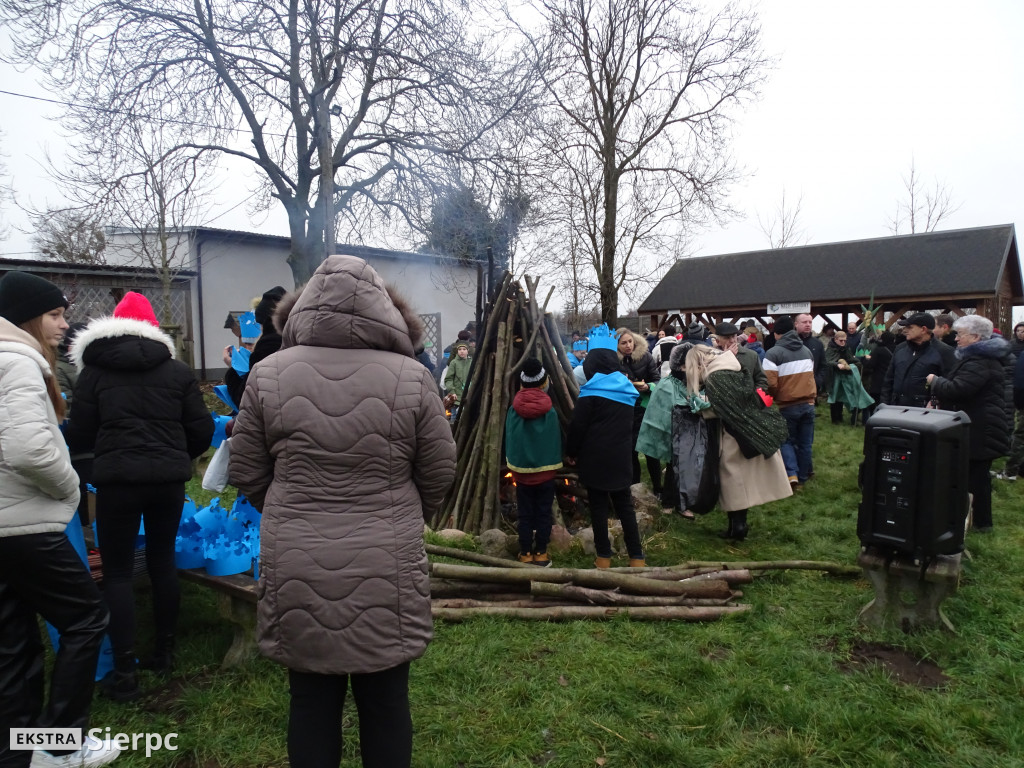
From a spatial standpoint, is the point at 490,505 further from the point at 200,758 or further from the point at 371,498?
the point at 371,498

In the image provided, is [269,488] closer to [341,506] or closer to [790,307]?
[341,506]

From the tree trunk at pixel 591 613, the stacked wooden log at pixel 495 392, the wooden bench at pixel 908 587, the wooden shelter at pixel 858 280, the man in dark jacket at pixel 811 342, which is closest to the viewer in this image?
the wooden bench at pixel 908 587

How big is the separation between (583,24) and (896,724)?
1954 cm

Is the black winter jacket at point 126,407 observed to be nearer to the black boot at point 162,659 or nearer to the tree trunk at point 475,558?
the black boot at point 162,659

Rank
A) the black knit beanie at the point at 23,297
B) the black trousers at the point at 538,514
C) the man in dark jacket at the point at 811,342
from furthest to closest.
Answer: the man in dark jacket at the point at 811,342, the black trousers at the point at 538,514, the black knit beanie at the point at 23,297

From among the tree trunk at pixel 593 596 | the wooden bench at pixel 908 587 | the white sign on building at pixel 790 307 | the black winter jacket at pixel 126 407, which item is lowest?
the tree trunk at pixel 593 596

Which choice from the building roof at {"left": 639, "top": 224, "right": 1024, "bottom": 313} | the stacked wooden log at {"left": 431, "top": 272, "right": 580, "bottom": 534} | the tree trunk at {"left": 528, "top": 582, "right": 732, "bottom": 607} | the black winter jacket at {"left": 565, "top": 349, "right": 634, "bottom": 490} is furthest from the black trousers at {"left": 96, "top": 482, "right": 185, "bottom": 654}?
the building roof at {"left": 639, "top": 224, "right": 1024, "bottom": 313}

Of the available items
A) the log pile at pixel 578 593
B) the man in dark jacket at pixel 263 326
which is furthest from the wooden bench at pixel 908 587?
the man in dark jacket at pixel 263 326

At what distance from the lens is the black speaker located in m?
3.52

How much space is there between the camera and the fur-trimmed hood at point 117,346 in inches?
119

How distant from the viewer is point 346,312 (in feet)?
6.65

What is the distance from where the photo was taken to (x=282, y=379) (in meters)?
2.00

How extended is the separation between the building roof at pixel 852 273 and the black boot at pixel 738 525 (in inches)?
634

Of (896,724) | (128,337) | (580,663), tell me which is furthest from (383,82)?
(896,724)
